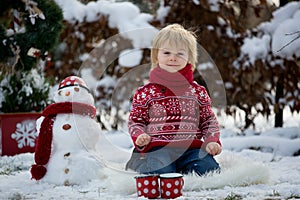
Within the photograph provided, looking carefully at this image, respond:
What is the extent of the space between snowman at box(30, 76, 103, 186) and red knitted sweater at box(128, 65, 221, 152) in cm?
25

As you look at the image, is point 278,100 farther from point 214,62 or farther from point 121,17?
point 121,17

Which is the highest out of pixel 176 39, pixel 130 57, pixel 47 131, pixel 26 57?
pixel 130 57

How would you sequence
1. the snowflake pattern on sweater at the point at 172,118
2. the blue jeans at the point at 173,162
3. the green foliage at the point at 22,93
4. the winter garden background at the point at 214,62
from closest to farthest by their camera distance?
the blue jeans at the point at 173,162 → the snowflake pattern on sweater at the point at 172,118 → the green foliage at the point at 22,93 → the winter garden background at the point at 214,62

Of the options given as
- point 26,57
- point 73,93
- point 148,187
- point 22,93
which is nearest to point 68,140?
point 73,93

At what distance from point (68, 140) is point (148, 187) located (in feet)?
2.30

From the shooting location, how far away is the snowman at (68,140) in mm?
2648

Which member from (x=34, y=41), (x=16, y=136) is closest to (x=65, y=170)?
(x=16, y=136)

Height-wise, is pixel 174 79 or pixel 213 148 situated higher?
pixel 174 79

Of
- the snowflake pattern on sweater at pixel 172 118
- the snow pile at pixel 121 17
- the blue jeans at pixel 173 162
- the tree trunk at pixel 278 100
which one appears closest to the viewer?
the blue jeans at pixel 173 162

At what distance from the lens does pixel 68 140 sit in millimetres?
2723

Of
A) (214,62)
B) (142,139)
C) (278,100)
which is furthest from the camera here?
(214,62)

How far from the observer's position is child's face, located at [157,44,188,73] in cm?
280

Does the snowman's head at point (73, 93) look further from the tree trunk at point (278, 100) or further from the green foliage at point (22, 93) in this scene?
the tree trunk at point (278, 100)

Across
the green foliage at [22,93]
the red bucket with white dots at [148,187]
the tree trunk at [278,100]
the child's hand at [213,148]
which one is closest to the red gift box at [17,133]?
the green foliage at [22,93]
